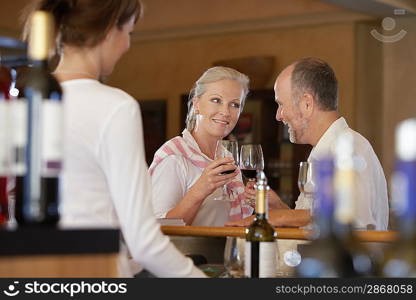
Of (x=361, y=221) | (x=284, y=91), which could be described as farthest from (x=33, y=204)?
(x=284, y=91)

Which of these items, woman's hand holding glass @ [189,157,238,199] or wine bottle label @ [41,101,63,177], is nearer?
wine bottle label @ [41,101,63,177]

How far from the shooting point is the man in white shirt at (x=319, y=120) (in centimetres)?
385

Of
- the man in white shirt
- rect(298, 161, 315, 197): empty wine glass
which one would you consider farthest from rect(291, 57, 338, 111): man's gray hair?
rect(298, 161, 315, 197): empty wine glass

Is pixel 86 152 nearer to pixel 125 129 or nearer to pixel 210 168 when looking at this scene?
pixel 125 129

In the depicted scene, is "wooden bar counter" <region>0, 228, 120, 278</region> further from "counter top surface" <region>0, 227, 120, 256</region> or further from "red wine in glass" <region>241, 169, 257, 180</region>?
"red wine in glass" <region>241, 169, 257, 180</region>

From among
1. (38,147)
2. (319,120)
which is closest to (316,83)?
(319,120)

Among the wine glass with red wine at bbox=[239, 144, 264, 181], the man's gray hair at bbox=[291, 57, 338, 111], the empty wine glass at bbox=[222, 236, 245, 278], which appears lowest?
the empty wine glass at bbox=[222, 236, 245, 278]

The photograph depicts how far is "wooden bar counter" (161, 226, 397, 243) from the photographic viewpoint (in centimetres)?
305

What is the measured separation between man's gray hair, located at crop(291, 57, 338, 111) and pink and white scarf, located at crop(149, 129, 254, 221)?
526 mm

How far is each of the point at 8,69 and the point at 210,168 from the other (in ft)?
6.19

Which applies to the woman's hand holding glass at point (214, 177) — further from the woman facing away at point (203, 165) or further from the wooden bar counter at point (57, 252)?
the wooden bar counter at point (57, 252)

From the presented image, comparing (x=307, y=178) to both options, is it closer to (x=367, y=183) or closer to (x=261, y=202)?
(x=367, y=183)

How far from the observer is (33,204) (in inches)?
72.7

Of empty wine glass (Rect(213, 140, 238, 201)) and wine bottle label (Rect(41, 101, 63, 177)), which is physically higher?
empty wine glass (Rect(213, 140, 238, 201))
